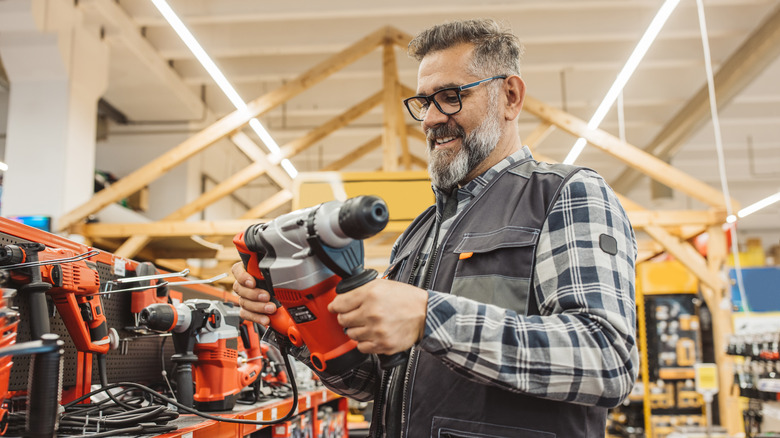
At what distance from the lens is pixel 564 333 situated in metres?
1.06

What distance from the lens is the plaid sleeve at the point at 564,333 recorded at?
41.2 inches

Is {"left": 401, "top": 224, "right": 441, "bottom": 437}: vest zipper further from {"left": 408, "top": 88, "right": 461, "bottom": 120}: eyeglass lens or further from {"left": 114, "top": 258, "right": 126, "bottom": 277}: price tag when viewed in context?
{"left": 114, "top": 258, "right": 126, "bottom": 277}: price tag

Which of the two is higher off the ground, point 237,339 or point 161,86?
point 161,86

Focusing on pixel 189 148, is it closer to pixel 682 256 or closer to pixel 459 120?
pixel 682 256

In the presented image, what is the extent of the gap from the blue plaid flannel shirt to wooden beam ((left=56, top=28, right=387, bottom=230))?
6.32 metres

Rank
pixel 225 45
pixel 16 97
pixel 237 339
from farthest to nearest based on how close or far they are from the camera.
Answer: pixel 225 45 → pixel 16 97 → pixel 237 339

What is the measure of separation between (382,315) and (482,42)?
775 millimetres

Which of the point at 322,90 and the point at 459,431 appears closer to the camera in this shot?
the point at 459,431

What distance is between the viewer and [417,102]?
163 cm

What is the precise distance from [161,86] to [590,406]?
9021 millimetres

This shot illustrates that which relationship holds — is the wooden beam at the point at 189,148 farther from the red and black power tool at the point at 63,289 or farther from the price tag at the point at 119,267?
the red and black power tool at the point at 63,289

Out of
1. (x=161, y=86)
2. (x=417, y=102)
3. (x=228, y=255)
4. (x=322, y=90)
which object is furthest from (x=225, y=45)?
(x=417, y=102)

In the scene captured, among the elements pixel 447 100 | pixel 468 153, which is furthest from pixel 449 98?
pixel 468 153

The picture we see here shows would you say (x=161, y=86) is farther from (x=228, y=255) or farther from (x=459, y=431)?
(x=459, y=431)
